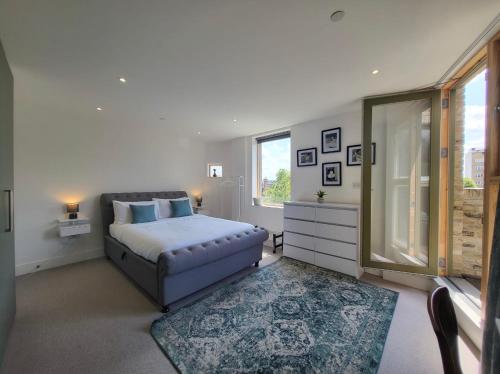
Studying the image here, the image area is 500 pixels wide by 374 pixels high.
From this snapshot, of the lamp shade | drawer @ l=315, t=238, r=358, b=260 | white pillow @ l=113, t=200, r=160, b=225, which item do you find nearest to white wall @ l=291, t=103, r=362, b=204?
drawer @ l=315, t=238, r=358, b=260

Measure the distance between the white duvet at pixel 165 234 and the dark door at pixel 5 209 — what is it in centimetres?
104

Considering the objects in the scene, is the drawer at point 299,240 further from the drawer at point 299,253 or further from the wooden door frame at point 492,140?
the wooden door frame at point 492,140

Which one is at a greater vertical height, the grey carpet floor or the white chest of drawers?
the white chest of drawers

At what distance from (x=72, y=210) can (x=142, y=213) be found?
3.38 feet

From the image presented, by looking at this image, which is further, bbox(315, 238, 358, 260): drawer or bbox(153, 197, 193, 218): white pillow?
bbox(153, 197, 193, 218): white pillow

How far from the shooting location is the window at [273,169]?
4.33 meters

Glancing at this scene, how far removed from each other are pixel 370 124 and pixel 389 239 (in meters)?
1.59

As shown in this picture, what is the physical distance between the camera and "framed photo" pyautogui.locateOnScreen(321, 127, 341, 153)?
3.29m

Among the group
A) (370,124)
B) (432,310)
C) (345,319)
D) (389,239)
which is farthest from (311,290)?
(370,124)

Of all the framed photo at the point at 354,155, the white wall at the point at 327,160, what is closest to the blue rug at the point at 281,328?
the white wall at the point at 327,160

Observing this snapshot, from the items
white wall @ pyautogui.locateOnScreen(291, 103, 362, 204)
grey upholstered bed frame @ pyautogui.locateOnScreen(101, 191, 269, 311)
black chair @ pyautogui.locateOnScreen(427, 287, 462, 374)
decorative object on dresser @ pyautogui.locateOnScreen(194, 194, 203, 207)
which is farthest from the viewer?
decorative object on dresser @ pyautogui.locateOnScreen(194, 194, 203, 207)

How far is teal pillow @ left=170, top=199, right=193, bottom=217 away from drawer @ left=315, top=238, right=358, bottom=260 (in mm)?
2518

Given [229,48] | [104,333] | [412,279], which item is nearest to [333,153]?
[412,279]

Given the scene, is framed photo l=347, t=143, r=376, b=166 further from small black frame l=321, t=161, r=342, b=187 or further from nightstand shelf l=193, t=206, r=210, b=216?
Answer: nightstand shelf l=193, t=206, r=210, b=216
